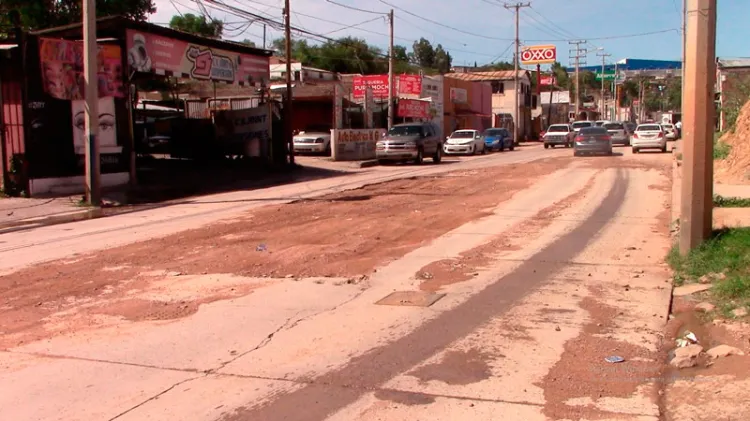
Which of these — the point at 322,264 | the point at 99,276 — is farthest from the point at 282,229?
the point at 99,276

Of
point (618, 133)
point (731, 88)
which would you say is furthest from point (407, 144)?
point (618, 133)

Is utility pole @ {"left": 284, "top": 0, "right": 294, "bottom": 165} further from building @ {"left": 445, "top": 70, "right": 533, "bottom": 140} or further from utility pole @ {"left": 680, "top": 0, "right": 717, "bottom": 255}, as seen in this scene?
building @ {"left": 445, "top": 70, "right": 533, "bottom": 140}

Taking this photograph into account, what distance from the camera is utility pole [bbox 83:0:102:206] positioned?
19.0 m

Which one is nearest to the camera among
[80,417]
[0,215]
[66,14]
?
[80,417]

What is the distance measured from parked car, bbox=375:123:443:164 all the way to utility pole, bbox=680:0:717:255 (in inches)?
1023

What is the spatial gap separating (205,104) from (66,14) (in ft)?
31.6

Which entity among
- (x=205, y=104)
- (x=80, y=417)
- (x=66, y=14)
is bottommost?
(x=80, y=417)

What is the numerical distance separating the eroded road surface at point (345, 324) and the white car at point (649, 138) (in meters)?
27.3

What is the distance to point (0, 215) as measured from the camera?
59.5 ft

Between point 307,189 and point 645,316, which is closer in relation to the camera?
point 645,316

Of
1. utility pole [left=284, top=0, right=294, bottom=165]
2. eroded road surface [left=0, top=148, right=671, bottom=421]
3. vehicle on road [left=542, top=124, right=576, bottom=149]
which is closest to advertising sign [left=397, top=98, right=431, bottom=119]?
vehicle on road [left=542, top=124, right=576, bottom=149]

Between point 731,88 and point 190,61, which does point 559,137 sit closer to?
point 731,88

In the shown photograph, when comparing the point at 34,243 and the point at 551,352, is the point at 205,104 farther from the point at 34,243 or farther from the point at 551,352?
the point at 551,352

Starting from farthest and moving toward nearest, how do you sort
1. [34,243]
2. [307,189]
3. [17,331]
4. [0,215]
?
[307,189], [0,215], [34,243], [17,331]
